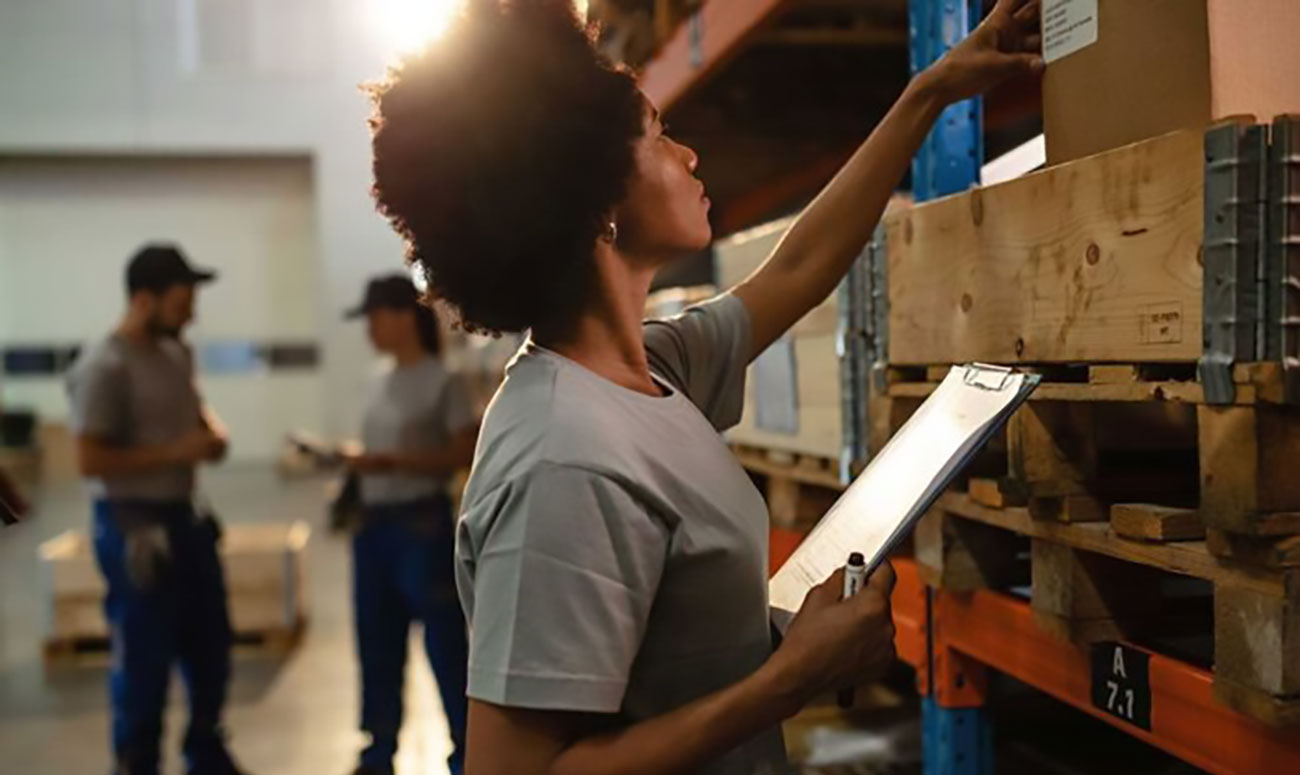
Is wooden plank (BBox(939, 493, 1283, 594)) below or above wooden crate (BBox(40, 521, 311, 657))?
above

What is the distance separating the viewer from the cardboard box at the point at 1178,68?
163 cm

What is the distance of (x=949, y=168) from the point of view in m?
2.60

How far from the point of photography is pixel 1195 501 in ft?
6.57

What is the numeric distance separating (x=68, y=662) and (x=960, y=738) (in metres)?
6.06

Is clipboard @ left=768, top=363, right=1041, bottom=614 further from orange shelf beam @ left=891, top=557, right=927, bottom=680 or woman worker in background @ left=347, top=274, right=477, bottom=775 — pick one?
woman worker in background @ left=347, top=274, right=477, bottom=775

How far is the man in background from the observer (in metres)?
4.63

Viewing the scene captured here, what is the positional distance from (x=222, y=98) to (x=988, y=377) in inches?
620

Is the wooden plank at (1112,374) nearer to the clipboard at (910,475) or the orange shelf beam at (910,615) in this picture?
the clipboard at (910,475)

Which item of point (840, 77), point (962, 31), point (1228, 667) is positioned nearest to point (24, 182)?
point (840, 77)

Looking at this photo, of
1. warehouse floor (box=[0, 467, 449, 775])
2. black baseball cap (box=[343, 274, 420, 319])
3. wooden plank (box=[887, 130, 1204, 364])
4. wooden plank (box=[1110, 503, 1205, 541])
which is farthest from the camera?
warehouse floor (box=[0, 467, 449, 775])

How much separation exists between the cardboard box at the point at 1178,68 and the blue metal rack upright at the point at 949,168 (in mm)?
631

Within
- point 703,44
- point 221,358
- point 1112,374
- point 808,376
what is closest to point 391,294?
point 703,44

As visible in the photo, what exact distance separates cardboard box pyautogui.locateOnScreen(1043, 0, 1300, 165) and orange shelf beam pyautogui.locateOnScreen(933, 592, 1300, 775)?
81cm

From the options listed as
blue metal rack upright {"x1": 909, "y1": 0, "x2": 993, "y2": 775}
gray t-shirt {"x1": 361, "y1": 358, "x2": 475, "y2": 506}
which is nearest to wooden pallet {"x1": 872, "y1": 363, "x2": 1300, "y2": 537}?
blue metal rack upright {"x1": 909, "y1": 0, "x2": 993, "y2": 775}
